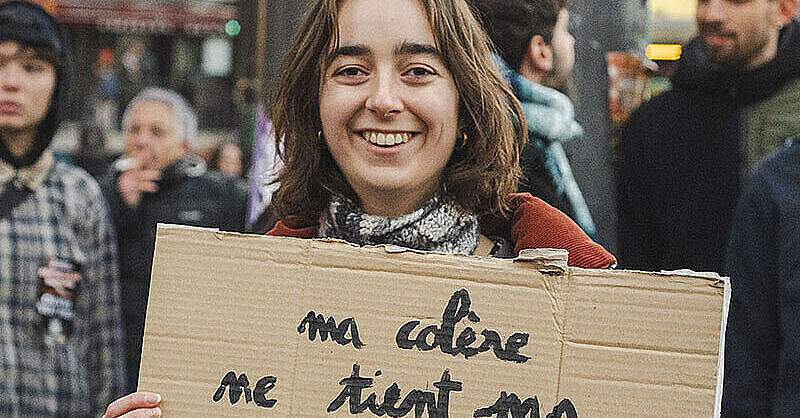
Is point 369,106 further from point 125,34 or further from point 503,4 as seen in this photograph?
point 125,34

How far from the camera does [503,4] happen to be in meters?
2.61

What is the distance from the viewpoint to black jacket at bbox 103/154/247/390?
4387mm

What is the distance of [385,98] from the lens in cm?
181

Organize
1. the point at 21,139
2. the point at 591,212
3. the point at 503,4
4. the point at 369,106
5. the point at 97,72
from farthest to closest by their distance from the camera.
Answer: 1. the point at 97,72
2. the point at 21,139
3. the point at 591,212
4. the point at 503,4
5. the point at 369,106

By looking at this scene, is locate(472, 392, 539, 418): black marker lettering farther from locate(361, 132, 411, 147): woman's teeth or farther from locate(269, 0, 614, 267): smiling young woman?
locate(361, 132, 411, 147): woman's teeth

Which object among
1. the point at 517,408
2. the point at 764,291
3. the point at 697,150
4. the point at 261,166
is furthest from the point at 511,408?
the point at 697,150

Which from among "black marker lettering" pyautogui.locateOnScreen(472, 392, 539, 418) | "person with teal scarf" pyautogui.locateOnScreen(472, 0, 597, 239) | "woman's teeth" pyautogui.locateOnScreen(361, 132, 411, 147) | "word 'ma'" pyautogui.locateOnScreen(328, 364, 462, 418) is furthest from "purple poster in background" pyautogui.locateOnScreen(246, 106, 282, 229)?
"black marker lettering" pyautogui.locateOnScreen(472, 392, 539, 418)

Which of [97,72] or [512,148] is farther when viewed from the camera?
[97,72]

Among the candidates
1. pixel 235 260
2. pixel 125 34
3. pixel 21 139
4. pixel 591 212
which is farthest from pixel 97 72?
pixel 235 260

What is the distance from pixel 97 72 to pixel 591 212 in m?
14.4

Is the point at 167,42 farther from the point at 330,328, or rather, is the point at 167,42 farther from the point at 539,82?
the point at 330,328

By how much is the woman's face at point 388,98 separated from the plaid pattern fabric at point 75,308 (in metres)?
1.98

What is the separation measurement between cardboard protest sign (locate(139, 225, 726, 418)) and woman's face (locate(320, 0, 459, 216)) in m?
0.23

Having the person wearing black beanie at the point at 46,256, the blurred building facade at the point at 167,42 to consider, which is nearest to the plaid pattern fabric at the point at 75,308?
the person wearing black beanie at the point at 46,256
